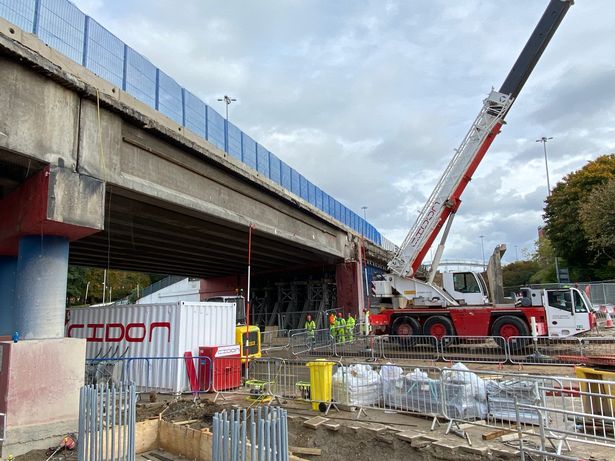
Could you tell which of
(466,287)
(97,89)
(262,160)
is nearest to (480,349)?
(466,287)

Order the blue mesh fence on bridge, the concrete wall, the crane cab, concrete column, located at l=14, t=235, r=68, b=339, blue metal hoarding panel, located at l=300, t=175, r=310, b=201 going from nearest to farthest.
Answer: the concrete wall, concrete column, located at l=14, t=235, r=68, b=339, the blue mesh fence on bridge, the crane cab, blue metal hoarding panel, located at l=300, t=175, r=310, b=201

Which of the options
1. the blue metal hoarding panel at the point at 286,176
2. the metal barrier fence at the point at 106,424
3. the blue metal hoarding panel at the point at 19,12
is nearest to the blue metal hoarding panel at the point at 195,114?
the blue metal hoarding panel at the point at 19,12

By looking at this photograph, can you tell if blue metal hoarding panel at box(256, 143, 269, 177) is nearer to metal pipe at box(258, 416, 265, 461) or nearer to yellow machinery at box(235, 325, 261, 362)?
yellow machinery at box(235, 325, 261, 362)

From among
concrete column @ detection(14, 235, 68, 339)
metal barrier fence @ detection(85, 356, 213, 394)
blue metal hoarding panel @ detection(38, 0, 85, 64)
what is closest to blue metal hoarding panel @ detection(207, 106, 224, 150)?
blue metal hoarding panel @ detection(38, 0, 85, 64)

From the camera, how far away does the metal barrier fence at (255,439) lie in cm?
432

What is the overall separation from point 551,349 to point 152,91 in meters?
15.8

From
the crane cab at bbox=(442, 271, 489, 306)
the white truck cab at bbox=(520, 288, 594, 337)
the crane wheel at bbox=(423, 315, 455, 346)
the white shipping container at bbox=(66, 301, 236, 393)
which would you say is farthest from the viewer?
the crane cab at bbox=(442, 271, 489, 306)

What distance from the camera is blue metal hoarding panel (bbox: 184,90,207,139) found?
42.3 ft

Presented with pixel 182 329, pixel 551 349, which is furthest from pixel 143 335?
pixel 551 349

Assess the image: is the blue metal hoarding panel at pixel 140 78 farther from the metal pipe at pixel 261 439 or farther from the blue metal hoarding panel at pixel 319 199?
the blue metal hoarding panel at pixel 319 199

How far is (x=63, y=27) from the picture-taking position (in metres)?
9.06

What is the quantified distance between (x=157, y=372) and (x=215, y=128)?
25.1 feet

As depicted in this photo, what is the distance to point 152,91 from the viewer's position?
453 inches

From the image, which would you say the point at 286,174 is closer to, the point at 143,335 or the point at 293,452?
the point at 143,335
